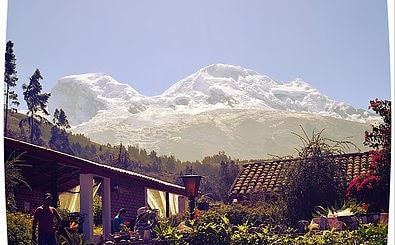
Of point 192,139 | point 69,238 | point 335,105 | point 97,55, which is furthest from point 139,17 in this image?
point 192,139

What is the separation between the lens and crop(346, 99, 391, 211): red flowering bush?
1194cm

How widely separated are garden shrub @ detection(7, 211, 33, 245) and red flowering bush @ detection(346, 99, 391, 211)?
19.0 feet

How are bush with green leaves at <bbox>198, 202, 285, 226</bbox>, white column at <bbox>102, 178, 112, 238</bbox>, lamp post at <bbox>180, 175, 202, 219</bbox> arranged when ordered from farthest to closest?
white column at <bbox>102, 178, 112, 238</bbox>, lamp post at <bbox>180, 175, 202, 219</bbox>, bush with green leaves at <bbox>198, 202, 285, 226</bbox>

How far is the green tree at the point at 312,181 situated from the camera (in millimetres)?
12906

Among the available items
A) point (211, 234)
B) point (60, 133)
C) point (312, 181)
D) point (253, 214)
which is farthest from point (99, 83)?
point (60, 133)

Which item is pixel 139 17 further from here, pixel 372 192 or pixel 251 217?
pixel 372 192

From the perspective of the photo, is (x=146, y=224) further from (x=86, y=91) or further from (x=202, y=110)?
(x=202, y=110)

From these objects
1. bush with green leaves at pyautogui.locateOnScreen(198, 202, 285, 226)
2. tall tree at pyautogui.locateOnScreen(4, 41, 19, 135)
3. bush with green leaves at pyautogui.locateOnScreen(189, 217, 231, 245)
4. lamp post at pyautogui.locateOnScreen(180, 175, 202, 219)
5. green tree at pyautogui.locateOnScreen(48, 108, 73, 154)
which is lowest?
bush with green leaves at pyautogui.locateOnScreen(189, 217, 231, 245)

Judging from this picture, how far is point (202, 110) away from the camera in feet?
83.5

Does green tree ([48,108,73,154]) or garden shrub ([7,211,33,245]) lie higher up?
green tree ([48,108,73,154])

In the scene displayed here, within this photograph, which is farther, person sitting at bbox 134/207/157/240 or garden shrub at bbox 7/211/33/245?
person sitting at bbox 134/207/157/240

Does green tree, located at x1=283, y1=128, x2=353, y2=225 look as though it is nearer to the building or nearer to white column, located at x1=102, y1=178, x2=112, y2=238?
the building

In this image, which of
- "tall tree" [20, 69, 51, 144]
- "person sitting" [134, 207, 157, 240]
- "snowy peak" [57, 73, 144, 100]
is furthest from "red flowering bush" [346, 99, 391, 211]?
"tall tree" [20, 69, 51, 144]

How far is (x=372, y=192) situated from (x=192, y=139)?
21117 millimetres
